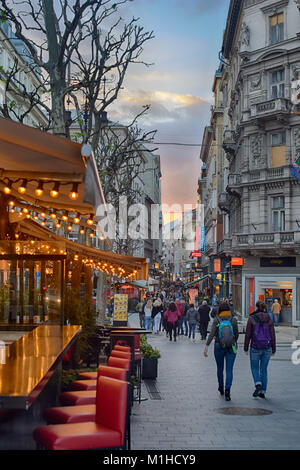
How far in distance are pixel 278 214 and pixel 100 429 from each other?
3447cm

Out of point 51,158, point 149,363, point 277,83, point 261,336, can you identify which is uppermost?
point 277,83

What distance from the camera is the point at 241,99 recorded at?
141ft

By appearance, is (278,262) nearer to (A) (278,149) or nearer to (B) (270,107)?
(A) (278,149)

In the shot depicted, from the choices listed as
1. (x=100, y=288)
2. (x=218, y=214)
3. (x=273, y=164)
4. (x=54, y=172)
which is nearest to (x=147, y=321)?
(x=100, y=288)

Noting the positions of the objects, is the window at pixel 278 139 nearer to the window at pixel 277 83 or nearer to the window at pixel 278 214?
the window at pixel 277 83

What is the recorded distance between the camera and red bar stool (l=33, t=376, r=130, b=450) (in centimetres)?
537

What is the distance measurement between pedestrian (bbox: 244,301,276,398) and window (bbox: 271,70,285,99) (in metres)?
28.7

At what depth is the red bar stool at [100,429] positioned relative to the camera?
211 inches

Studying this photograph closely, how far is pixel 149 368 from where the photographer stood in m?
15.1

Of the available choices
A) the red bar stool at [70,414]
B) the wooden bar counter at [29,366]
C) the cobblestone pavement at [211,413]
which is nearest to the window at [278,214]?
the cobblestone pavement at [211,413]

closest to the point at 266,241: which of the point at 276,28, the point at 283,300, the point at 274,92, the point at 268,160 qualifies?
the point at 283,300

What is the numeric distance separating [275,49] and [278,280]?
562 inches

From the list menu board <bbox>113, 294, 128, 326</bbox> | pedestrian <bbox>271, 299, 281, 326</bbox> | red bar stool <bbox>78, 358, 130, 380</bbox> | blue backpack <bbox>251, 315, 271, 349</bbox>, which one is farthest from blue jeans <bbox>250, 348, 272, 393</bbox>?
pedestrian <bbox>271, 299, 281, 326</bbox>
